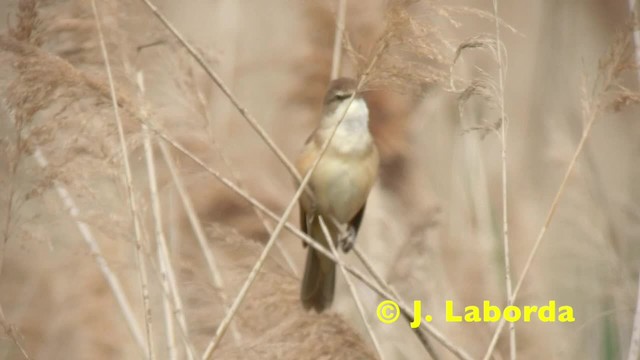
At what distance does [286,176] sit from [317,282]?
0.61 m

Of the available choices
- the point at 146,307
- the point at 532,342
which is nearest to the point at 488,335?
the point at 532,342

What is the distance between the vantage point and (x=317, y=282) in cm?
232

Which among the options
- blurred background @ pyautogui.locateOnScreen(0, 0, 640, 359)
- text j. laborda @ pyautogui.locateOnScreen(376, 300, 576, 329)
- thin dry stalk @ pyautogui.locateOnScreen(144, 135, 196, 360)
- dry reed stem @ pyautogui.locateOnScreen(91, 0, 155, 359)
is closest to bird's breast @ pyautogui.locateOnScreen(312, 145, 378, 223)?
blurred background @ pyautogui.locateOnScreen(0, 0, 640, 359)

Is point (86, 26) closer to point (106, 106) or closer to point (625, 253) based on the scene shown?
point (106, 106)

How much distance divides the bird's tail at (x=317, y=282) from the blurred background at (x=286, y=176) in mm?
87

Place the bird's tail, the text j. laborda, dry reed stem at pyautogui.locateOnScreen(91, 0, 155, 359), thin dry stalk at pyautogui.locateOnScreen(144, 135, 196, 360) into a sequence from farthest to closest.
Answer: the text j. laborda → the bird's tail → thin dry stalk at pyautogui.locateOnScreen(144, 135, 196, 360) → dry reed stem at pyautogui.locateOnScreen(91, 0, 155, 359)

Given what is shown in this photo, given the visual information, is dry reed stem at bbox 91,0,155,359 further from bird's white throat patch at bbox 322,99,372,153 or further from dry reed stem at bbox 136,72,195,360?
bird's white throat patch at bbox 322,99,372,153

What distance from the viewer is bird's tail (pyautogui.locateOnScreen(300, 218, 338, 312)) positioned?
2215 mm

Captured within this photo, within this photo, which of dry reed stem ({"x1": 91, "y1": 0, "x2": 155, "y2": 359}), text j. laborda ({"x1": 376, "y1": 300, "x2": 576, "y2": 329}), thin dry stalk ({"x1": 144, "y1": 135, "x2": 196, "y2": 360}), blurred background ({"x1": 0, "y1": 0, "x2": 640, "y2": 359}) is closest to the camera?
dry reed stem ({"x1": 91, "y1": 0, "x2": 155, "y2": 359})

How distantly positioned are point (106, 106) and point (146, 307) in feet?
1.19

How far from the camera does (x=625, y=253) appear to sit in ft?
7.94

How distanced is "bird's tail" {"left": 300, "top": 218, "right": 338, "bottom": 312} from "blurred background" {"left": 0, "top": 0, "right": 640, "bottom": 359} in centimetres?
9

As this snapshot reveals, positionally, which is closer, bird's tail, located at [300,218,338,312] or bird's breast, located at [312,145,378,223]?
bird's tail, located at [300,218,338,312]

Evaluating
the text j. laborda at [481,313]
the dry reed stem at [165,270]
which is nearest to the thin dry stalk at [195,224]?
the dry reed stem at [165,270]
